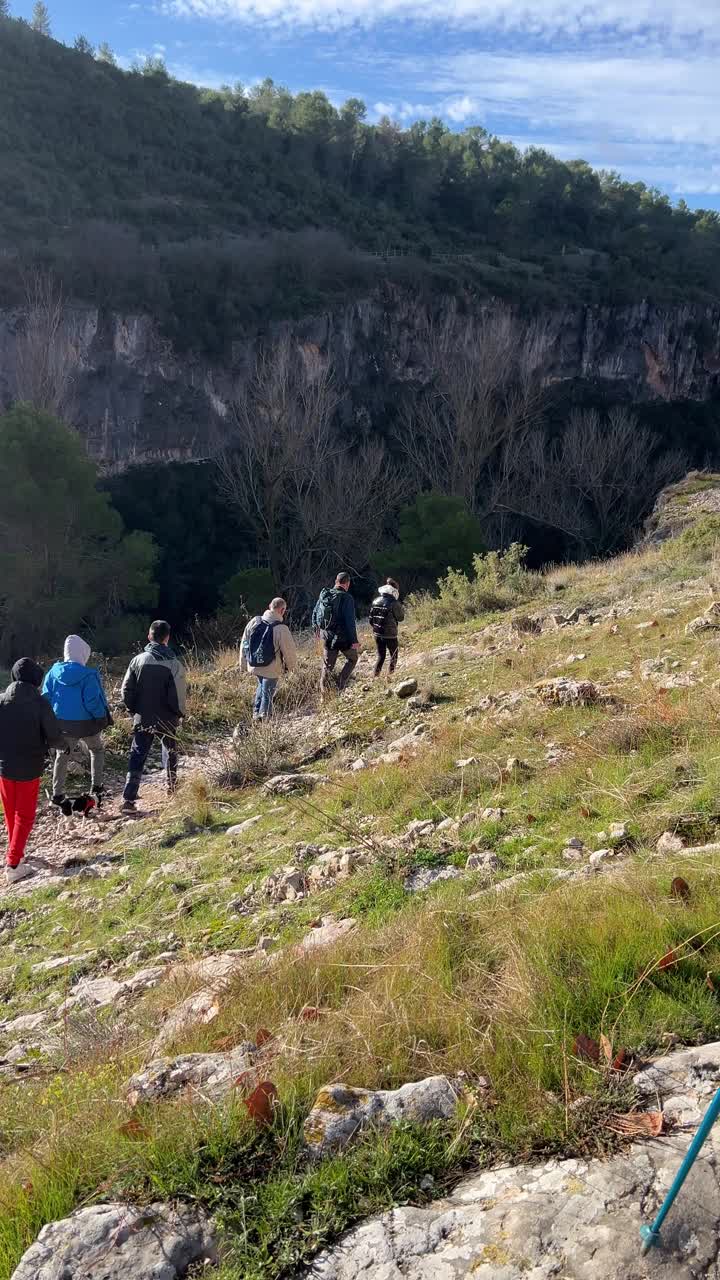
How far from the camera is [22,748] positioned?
18.5 ft

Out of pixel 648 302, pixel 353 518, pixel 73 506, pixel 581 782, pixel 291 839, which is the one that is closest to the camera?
pixel 581 782

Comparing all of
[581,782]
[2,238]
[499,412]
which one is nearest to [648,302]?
[499,412]

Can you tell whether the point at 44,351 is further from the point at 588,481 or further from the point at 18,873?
the point at 18,873

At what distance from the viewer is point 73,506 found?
2041 centimetres

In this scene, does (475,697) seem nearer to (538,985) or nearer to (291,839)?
(291,839)

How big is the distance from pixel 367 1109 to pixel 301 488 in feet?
93.9

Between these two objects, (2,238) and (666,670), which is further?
(2,238)

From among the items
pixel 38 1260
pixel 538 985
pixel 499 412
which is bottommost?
pixel 38 1260

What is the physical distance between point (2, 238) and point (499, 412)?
2170 centimetres

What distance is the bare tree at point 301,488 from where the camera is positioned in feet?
96.0

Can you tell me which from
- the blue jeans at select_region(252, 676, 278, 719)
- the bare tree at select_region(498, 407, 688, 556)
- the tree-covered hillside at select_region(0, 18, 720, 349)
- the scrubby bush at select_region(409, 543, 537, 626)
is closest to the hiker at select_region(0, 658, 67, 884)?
the blue jeans at select_region(252, 676, 278, 719)

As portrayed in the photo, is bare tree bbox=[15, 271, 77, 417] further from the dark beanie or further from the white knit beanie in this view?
the dark beanie

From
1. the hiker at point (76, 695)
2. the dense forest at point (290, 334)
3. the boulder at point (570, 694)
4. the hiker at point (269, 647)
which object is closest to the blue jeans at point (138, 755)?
the hiker at point (76, 695)

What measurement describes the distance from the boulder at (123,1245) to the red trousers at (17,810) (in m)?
4.29
